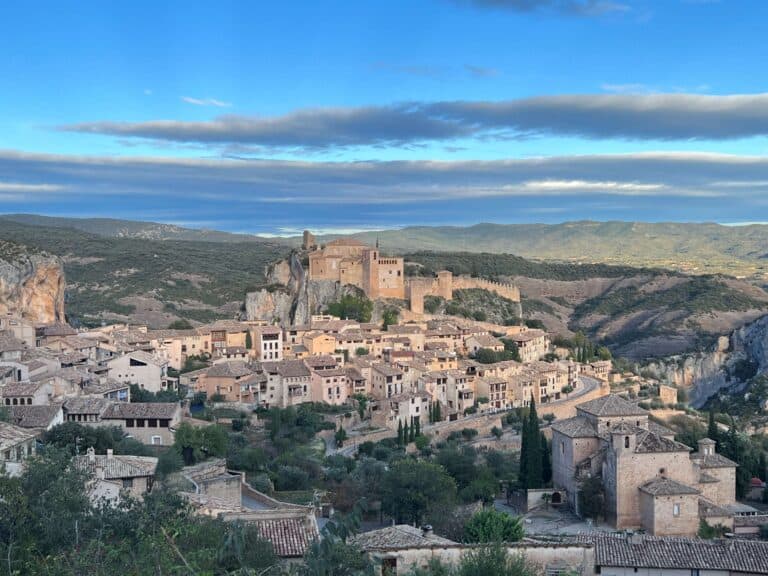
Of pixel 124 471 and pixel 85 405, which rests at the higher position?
pixel 124 471

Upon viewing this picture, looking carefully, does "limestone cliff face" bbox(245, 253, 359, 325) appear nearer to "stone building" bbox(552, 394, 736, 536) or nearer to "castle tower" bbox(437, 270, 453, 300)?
"castle tower" bbox(437, 270, 453, 300)

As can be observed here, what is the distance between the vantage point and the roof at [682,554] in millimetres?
14781

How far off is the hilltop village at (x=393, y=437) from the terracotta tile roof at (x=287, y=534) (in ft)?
0.13

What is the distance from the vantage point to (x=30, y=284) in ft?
147

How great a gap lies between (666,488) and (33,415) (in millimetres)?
15621

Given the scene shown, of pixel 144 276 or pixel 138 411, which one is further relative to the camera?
pixel 144 276

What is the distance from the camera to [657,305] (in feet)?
266

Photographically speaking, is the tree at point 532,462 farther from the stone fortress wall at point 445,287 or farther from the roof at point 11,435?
the stone fortress wall at point 445,287

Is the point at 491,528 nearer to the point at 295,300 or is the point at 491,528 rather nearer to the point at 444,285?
the point at 295,300

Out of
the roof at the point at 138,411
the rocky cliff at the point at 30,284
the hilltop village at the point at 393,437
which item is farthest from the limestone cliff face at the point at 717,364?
the roof at the point at 138,411

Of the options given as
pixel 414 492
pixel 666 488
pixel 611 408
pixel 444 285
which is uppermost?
pixel 444 285

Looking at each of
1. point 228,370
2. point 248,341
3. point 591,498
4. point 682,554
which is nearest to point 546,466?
point 591,498

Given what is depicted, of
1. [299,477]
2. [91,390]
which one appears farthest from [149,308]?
[299,477]

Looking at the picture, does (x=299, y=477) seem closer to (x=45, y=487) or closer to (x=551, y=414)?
(x=45, y=487)
